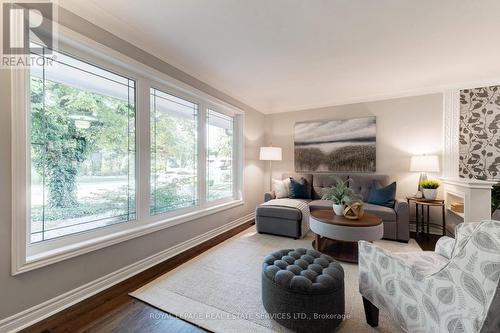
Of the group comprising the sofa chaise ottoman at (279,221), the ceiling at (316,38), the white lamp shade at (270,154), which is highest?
the ceiling at (316,38)

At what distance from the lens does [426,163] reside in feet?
11.1

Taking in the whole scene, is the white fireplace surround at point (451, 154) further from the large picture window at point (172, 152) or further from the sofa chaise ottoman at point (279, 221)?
the large picture window at point (172, 152)

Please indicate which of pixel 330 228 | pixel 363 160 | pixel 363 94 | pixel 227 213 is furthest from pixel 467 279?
pixel 363 94

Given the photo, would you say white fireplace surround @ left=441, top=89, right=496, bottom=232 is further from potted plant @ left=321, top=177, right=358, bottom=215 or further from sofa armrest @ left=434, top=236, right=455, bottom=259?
sofa armrest @ left=434, top=236, right=455, bottom=259

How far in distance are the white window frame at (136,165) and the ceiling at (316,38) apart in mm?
265

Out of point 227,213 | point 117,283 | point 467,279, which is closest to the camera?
point 467,279

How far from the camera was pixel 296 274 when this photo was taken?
152 cm

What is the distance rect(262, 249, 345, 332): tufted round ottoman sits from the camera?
1.36m

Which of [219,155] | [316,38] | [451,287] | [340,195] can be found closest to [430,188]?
[340,195]

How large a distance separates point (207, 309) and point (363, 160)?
3748 mm

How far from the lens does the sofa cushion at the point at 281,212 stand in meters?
3.25

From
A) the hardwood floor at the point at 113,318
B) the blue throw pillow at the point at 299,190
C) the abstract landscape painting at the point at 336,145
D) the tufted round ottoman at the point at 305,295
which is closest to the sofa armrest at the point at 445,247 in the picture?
the tufted round ottoman at the point at 305,295

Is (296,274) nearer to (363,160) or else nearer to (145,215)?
(145,215)

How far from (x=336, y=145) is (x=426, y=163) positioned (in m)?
1.47
